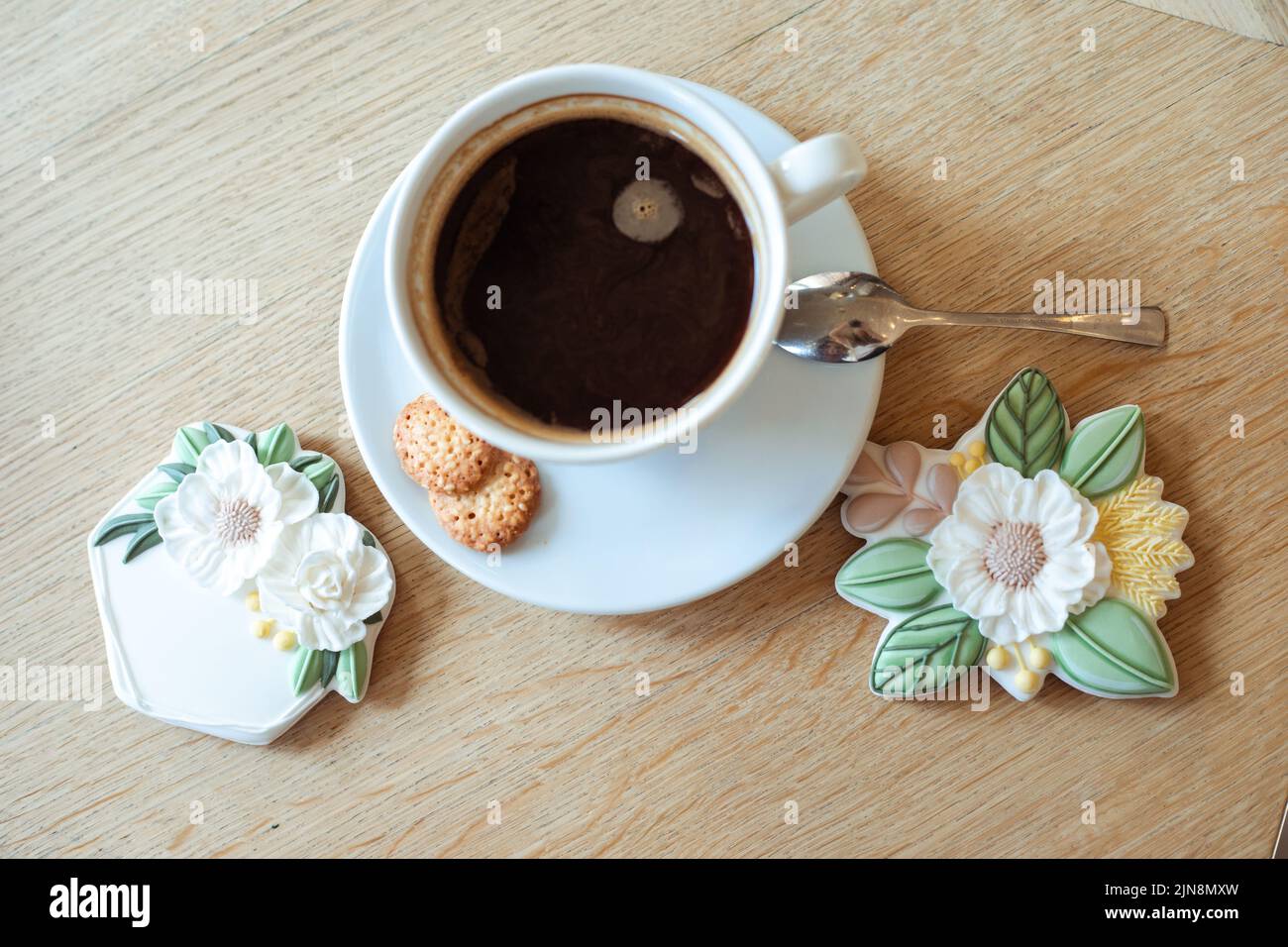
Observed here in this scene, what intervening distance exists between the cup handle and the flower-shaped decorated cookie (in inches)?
11.4

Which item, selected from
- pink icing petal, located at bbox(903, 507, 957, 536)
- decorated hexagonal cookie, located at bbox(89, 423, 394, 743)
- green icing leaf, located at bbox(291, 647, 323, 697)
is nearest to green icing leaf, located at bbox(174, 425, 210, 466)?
decorated hexagonal cookie, located at bbox(89, 423, 394, 743)

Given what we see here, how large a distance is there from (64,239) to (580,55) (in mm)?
541

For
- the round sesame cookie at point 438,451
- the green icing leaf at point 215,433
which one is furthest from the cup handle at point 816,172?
the green icing leaf at point 215,433

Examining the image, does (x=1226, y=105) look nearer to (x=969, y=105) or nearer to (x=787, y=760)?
(x=969, y=105)

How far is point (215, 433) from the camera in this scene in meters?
0.92

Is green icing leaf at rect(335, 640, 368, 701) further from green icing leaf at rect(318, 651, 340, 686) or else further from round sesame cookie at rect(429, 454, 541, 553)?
round sesame cookie at rect(429, 454, 541, 553)

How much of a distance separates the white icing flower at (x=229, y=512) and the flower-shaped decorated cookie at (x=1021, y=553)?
521mm

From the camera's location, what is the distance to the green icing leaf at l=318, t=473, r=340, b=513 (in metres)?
0.91

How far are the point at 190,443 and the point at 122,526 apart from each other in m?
0.10

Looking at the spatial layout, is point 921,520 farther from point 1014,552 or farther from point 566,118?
point 566,118

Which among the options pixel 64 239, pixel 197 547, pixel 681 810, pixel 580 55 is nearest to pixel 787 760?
pixel 681 810

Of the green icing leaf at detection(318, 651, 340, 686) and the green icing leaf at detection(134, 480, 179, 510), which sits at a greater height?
Answer: the green icing leaf at detection(134, 480, 179, 510)

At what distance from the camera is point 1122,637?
860 millimetres

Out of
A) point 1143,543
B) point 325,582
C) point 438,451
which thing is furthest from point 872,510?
point 325,582
